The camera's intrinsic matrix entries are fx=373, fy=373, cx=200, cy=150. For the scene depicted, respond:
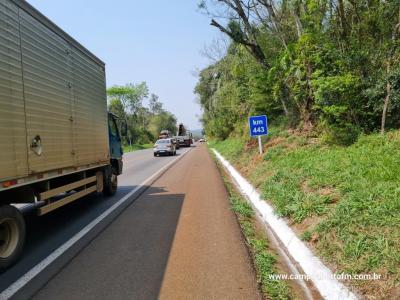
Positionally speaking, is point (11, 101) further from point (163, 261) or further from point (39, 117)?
point (163, 261)

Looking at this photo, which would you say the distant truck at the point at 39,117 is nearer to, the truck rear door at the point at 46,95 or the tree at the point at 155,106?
the truck rear door at the point at 46,95

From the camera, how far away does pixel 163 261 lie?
17.6 feet

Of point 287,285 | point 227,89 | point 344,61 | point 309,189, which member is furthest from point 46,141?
point 227,89

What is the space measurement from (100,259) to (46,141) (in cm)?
232

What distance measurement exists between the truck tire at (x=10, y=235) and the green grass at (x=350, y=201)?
4.29 m

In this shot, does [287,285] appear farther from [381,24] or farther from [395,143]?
[381,24]

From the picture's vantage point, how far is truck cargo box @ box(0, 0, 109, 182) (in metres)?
5.30

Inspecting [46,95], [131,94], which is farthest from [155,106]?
[46,95]

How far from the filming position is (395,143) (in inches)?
360

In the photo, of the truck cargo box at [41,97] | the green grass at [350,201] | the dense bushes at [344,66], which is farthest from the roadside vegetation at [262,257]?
the dense bushes at [344,66]

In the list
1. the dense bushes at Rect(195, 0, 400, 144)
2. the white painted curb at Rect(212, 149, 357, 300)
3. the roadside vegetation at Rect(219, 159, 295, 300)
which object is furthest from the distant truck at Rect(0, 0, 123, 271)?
the dense bushes at Rect(195, 0, 400, 144)

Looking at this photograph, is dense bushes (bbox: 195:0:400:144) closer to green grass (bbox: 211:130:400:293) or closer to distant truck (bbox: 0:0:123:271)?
green grass (bbox: 211:130:400:293)

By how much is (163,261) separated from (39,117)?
3.16 meters

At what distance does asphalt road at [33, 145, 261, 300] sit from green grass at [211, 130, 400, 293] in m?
1.11
